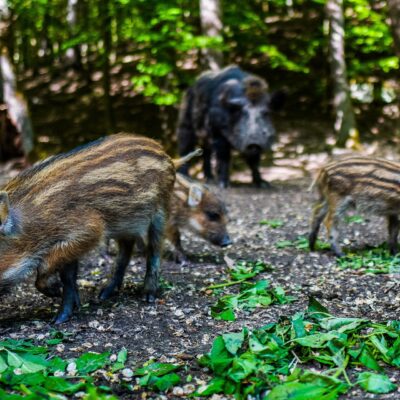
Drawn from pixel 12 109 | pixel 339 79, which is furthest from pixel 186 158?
pixel 339 79

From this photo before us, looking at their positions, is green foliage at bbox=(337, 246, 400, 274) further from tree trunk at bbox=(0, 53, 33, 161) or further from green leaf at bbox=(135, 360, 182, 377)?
tree trunk at bbox=(0, 53, 33, 161)

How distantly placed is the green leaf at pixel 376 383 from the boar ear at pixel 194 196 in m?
3.18

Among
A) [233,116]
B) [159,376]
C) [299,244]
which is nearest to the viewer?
[159,376]

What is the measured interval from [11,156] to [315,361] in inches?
430

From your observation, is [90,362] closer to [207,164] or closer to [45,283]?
[45,283]

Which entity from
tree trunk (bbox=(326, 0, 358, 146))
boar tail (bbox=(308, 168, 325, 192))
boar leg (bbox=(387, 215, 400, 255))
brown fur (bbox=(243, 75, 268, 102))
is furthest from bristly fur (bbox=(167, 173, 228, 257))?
tree trunk (bbox=(326, 0, 358, 146))

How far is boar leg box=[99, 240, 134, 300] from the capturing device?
15.5 ft

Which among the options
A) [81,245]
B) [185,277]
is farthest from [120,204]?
[185,277]

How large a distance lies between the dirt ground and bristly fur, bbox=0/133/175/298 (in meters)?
0.49

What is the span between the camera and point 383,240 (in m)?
6.53

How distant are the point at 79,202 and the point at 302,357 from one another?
1754mm

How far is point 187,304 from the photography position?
4516 mm

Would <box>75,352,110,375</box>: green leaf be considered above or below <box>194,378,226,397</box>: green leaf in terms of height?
below

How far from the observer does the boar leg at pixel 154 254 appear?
4692 millimetres
